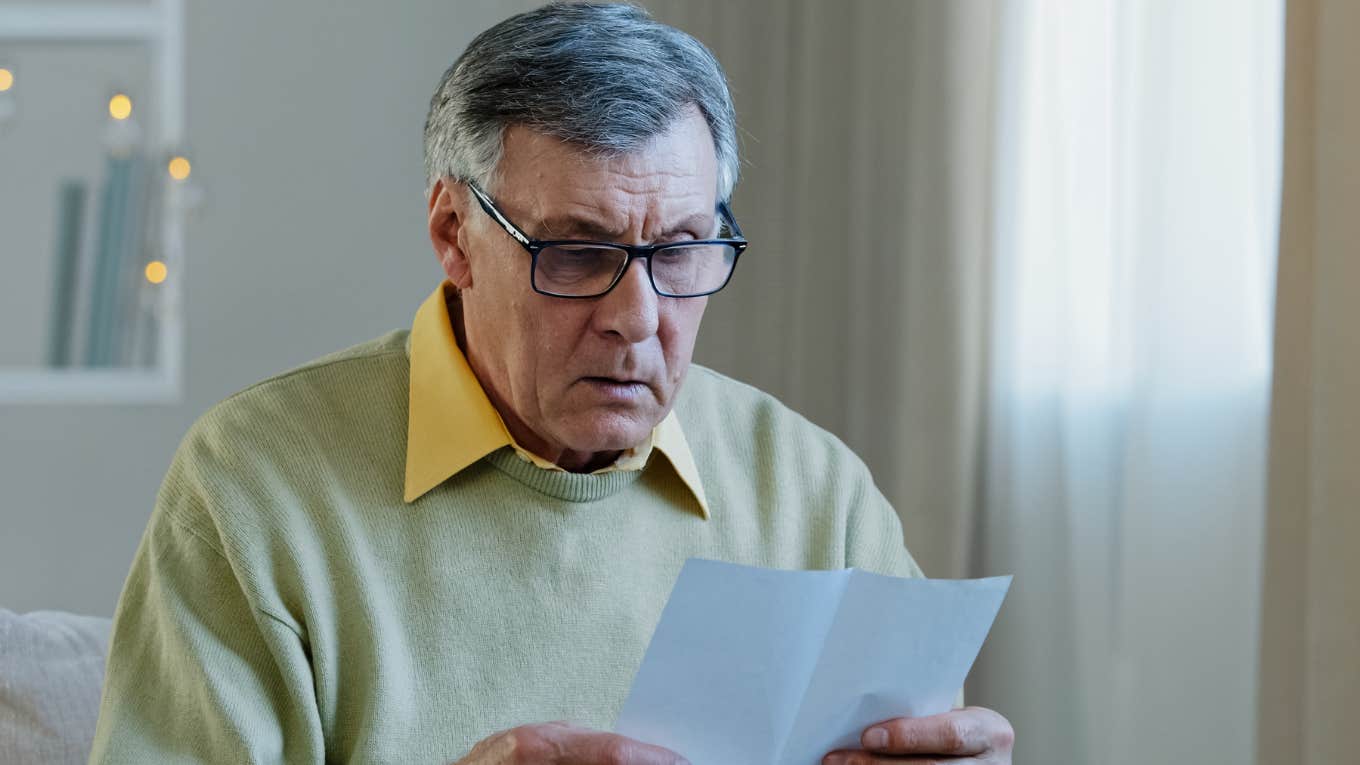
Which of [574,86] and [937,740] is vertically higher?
[574,86]

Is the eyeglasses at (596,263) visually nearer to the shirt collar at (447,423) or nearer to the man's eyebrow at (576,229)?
the man's eyebrow at (576,229)

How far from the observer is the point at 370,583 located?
4.31 ft

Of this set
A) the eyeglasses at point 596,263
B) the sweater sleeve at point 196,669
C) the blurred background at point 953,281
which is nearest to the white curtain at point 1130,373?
the blurred background at point 953,281

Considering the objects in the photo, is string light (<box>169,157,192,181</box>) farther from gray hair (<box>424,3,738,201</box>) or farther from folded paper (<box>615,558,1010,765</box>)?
folded paper (<box>615,558,1010,765</box>)

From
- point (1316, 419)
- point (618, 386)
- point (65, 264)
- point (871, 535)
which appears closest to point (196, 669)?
point (618, 386)

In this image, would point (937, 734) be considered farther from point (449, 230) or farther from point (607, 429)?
point (449, 230)

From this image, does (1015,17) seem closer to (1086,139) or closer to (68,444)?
(1086,139)

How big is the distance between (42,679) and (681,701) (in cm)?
82

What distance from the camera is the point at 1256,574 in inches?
79.7

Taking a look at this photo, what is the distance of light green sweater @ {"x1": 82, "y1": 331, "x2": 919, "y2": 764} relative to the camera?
1.26 meters

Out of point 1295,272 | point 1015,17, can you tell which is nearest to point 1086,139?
point 1015,17

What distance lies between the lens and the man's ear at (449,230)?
54.8 inches

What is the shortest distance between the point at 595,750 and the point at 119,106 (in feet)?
9.10

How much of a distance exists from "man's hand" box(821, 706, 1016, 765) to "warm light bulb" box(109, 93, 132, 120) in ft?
9.18
